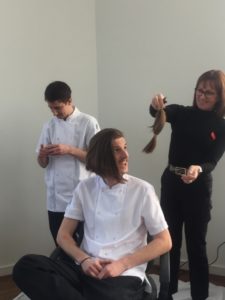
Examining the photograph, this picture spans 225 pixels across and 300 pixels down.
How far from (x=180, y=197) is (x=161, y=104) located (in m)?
0.52

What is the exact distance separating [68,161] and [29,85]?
755mm

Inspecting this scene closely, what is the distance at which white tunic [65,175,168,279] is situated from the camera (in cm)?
156

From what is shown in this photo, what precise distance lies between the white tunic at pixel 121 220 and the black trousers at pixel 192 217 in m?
0.56

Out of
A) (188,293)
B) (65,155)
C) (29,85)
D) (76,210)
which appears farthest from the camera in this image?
(29,85)

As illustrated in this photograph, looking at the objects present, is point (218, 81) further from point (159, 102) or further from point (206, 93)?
point (159, 102)

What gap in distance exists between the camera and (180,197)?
215cm

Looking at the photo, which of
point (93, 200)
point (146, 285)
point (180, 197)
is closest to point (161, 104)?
point (180, 197)

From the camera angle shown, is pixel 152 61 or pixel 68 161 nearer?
pixel 68 161

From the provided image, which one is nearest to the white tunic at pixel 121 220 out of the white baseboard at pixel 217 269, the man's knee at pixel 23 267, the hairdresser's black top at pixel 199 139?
the man's knee at pixel 23 267

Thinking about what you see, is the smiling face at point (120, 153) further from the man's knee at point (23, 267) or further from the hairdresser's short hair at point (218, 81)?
the hairdresser's short hair at point (218, 81)

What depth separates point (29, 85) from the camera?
2719 mm

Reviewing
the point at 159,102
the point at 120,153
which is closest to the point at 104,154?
the point at 120,153

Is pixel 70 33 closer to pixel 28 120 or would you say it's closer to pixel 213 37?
pixel 28 120

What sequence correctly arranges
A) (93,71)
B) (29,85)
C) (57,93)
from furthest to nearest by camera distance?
(93,71), (29,85), (57,93)
